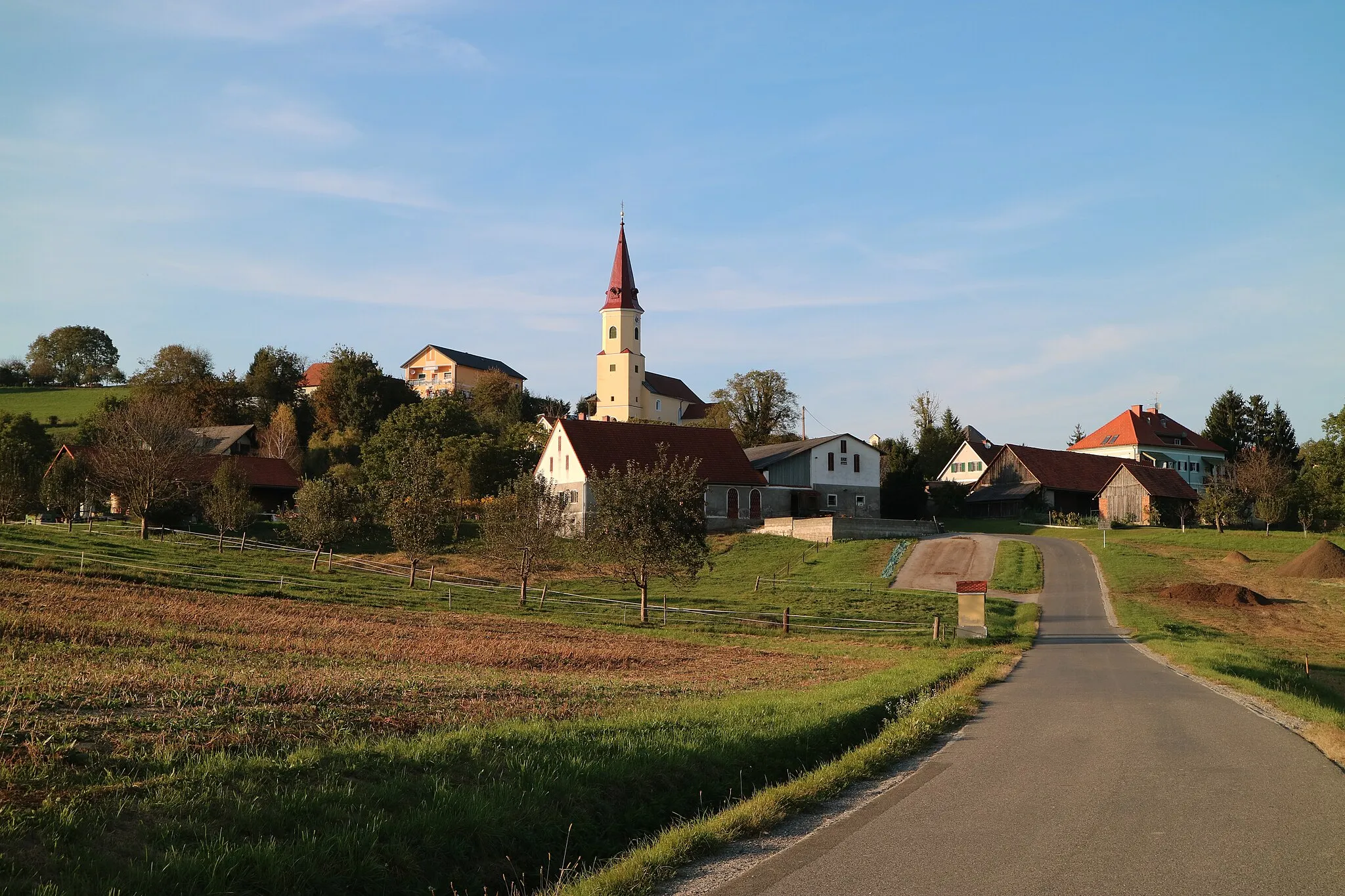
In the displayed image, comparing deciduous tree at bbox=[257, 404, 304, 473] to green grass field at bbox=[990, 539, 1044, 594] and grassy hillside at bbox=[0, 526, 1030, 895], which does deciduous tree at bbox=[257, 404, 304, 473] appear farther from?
grassy hillside at bbox=[0, 526, 1030, 895]

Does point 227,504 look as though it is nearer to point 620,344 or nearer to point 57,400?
point 620,344

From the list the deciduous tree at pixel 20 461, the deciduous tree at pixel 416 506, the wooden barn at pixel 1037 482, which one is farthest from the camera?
the wooden barn at pixel 1037 482

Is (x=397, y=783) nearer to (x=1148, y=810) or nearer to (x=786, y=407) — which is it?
(x=1148, y=810)

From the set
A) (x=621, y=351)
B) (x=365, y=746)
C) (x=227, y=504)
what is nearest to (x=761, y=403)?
(x=621, y=351)

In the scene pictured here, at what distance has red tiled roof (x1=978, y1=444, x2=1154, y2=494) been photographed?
84.8m

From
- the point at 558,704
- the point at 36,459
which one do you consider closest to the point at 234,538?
the point at 36,459

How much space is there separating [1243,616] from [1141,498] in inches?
1514

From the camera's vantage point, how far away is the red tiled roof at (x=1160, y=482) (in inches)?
3044

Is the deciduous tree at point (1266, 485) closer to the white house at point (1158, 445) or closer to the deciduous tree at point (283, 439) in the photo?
the white house at point (1158, 445)

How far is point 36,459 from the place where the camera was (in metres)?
70.1

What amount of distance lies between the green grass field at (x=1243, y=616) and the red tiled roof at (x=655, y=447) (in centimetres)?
2204

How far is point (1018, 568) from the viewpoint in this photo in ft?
170

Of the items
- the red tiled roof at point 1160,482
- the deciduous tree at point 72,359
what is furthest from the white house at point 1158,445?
the deciduous tree at point 72,359

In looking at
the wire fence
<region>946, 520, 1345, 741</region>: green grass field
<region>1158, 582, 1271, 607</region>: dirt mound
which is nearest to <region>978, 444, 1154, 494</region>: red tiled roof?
<region>946, 520, 1345, 741</region>: green grass field
